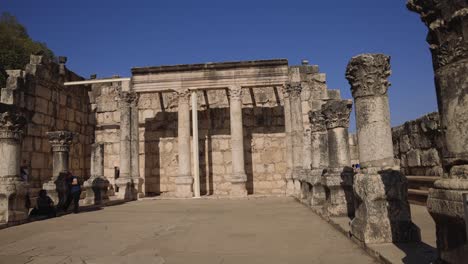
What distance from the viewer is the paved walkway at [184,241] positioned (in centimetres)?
549

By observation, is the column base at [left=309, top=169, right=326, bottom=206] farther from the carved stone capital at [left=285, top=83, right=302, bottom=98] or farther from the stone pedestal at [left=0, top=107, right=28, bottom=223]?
the stone pedestal at [left=0, top=107, right=28, bottom=223]

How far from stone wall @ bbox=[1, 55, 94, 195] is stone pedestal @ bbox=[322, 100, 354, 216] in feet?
41.0

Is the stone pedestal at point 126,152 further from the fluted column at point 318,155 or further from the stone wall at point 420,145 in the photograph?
the stone wall at point 420,145

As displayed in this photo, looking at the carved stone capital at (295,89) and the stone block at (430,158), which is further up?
the carved stone capital at (295,89)

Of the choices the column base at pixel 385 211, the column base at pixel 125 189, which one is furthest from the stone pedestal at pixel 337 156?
the column base at pixel 125 189

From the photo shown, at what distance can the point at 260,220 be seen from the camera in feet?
30.4

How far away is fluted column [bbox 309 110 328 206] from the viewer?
11148 mm

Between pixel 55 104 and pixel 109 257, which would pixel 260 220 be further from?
pixel 55 104

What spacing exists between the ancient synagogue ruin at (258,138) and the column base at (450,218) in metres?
0.01

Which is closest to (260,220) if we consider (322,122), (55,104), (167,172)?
(322,122)

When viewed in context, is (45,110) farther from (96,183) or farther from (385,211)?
(385,211)

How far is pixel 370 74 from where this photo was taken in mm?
6227

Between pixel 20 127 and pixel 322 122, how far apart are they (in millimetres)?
9224

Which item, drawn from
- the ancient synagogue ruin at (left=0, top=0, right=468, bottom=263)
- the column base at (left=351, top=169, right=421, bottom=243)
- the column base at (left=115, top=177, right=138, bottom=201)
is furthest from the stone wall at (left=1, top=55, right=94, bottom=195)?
the column base at (left=351, top=169, right=421, bottom=243)
